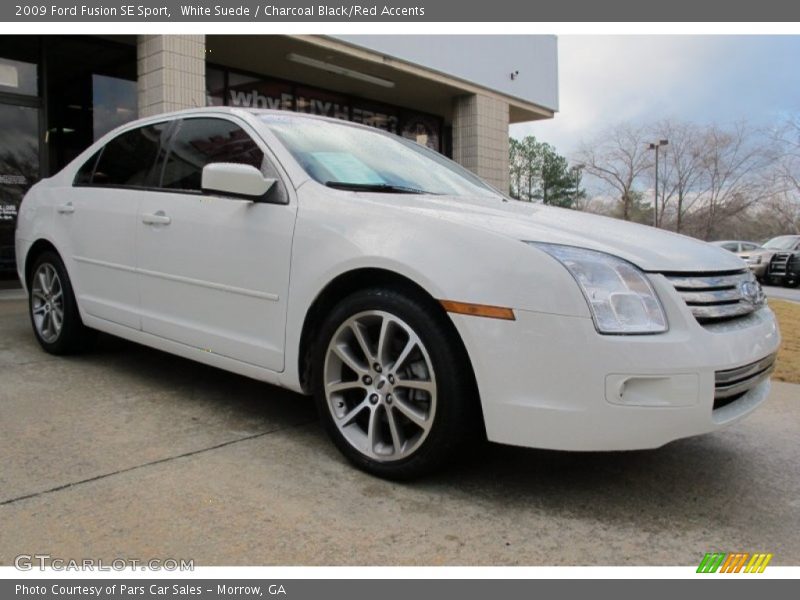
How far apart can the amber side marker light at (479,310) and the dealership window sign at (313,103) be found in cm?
809

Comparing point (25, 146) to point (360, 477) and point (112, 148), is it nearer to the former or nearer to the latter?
point (112, 148)

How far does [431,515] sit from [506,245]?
1039 mm

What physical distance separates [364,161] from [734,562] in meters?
2.38

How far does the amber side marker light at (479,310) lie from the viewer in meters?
2.38

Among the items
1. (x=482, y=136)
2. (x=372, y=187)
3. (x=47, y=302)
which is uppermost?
(x=482, y=136)

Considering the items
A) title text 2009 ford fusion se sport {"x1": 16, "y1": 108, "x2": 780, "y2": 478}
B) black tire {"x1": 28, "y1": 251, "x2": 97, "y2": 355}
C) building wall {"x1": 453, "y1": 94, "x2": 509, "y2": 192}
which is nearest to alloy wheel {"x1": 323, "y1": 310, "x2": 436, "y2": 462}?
title text 2009 ford fusion se sport {"x1": 16, "y1": 108, "x2": 780, "y2": 478}

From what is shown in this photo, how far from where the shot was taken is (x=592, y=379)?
7.51ft

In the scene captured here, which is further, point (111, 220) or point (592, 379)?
point (111, 220)

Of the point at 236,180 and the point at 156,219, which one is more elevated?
the point at 236,180

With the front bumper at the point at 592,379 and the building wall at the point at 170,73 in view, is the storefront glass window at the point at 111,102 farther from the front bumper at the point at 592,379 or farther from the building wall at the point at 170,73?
the front bumper at the point at 592,379

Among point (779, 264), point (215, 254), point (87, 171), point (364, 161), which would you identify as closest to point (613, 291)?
point (364, 161)

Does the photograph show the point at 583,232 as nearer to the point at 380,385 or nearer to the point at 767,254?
the point at 380,385

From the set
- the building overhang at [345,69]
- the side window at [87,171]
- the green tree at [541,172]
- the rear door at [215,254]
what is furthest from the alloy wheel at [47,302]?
the green tree at [541,172]

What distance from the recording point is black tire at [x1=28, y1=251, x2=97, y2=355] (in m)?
4.41
